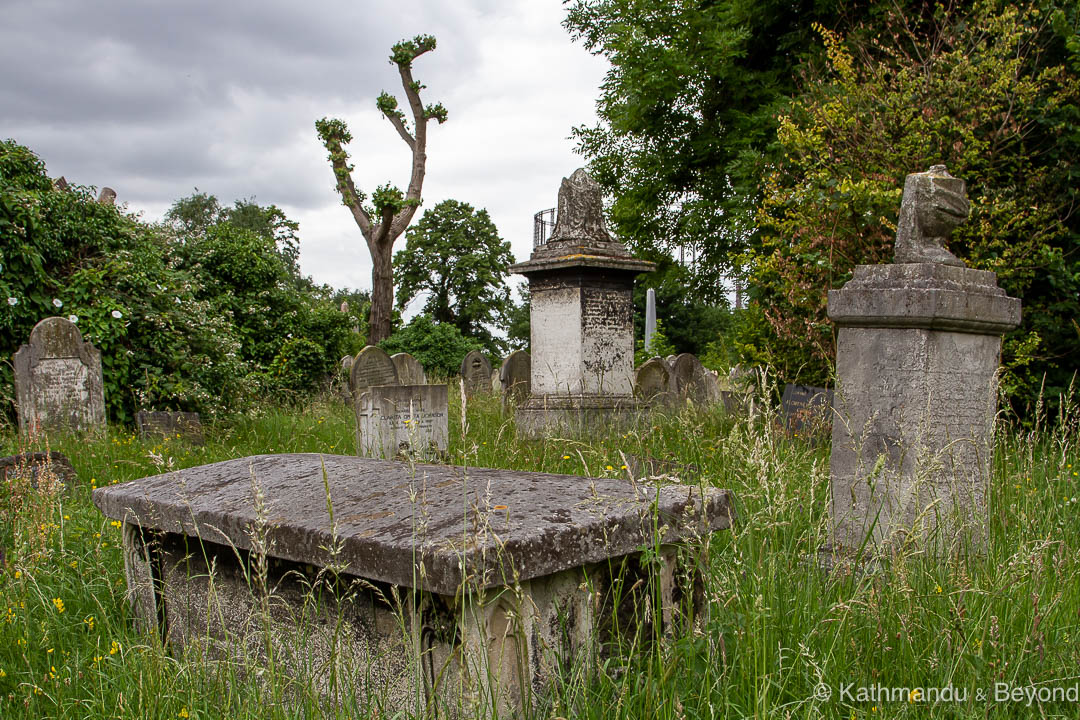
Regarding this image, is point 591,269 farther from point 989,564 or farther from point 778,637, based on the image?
point 778,637

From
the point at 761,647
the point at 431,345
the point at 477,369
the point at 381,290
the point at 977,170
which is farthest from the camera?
the point at 431,345

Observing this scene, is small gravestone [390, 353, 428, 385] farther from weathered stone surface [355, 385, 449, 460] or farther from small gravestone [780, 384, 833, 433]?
small gravestone [780, 384, 833, 433]

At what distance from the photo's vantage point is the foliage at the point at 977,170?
638 cm

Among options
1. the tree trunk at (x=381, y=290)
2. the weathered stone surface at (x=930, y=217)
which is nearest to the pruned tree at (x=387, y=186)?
the tree trunk at (x=381, y=290)

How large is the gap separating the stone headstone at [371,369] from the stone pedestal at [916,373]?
30.9ft

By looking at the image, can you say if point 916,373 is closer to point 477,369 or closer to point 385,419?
point 385,419

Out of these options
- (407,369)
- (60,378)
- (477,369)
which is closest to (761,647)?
(60,378)

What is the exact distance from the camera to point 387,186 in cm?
1712

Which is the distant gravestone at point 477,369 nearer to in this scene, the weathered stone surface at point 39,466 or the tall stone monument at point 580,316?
the tall stone monument at point 580,316

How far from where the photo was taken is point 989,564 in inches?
107

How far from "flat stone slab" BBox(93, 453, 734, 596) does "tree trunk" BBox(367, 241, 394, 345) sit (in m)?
16.1

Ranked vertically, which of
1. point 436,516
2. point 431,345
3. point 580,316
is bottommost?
point 436,516

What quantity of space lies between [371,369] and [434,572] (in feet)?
36.3

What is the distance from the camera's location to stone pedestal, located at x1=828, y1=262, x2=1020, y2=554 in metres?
3.28
